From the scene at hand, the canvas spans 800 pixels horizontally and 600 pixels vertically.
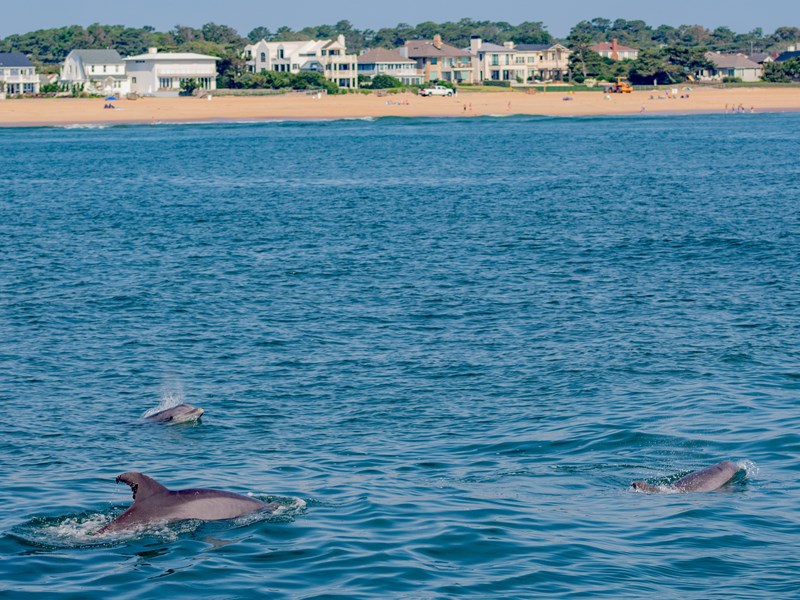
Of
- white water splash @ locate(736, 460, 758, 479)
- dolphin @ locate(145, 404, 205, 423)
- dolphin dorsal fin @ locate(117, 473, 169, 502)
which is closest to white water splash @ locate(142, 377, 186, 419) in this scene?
dolphin @ locate(145, 404, 205, 423)

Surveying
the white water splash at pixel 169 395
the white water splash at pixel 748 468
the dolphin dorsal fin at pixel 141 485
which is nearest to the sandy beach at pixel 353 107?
the white water splash at pixel 169 395

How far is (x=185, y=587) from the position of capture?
55.6 ft

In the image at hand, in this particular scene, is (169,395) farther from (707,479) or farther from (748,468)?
(748,468)

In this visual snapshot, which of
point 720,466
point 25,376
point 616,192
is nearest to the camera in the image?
point 720,466

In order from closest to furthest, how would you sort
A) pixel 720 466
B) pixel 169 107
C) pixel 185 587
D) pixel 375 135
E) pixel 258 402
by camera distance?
1. pixel 185 587
2. pixel 720 466
3. pixel 258 402
4. pixel 375 135
5. pixel 169 107

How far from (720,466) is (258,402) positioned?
11.5 m

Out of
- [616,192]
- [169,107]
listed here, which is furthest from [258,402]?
[169,107]

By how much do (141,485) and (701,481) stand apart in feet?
32.8

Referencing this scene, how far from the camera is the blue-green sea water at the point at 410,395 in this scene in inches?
712

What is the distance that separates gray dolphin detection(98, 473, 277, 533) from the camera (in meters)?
18.6

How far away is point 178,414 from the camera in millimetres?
26297

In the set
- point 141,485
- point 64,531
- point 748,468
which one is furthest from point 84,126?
point 141,485

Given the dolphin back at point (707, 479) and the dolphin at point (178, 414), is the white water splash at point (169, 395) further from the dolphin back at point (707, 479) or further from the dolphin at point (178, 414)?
the dolphin back at point (707, 479)

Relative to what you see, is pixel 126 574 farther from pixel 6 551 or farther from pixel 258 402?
pixel 258 402
